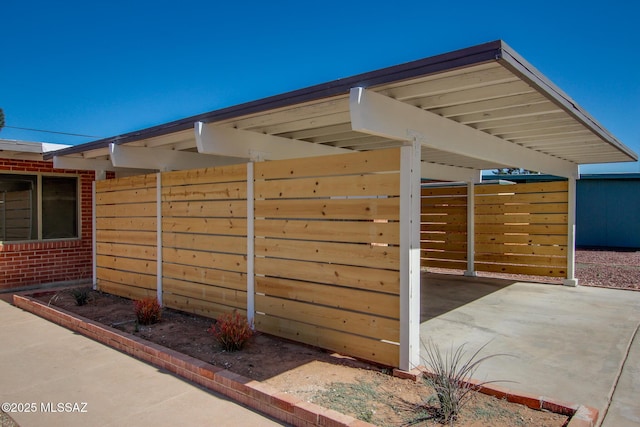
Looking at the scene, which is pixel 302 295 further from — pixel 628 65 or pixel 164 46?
pixel 628 65

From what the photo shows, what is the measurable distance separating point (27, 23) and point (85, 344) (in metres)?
18.8

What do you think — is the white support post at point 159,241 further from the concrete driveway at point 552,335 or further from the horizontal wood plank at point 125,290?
the concrete driveway at point 552,335

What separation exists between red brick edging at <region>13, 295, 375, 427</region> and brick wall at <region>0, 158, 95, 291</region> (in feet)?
9.65

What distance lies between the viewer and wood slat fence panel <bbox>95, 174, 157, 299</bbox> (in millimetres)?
6418

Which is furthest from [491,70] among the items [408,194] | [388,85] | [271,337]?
[271,337]

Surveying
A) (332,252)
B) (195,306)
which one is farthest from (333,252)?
(195,306)

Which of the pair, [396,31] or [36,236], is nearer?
[36,236]

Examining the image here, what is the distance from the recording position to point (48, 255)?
309 inches

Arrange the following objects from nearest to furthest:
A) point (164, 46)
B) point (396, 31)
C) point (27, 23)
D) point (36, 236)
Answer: point (36, 236), point (396, 31), point (164, 46), point (27, 23)

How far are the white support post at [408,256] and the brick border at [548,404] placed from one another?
565 millimetres

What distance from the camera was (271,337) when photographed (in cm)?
471

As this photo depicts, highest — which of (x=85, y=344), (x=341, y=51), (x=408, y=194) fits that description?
(x=341, y=51)

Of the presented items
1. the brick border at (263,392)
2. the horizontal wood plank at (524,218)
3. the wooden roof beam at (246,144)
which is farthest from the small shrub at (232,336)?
the horizontal wood plank at (524,218)

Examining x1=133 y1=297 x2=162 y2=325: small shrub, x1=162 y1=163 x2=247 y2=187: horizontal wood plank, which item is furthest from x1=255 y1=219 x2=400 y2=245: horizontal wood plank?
x1=133 y1=297 x2=162 y2=325: small shrub
